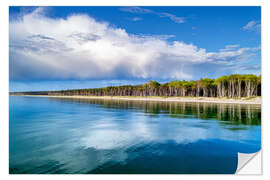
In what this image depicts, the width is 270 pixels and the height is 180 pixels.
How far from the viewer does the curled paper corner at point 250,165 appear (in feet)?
25.4

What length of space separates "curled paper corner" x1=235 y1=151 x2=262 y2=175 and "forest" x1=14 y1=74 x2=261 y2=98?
75083mm

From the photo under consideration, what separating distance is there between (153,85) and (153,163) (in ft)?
430

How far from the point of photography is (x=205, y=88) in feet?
330

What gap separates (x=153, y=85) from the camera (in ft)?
456

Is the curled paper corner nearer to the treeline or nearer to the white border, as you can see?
the white border

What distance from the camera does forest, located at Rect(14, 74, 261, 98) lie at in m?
75.0
